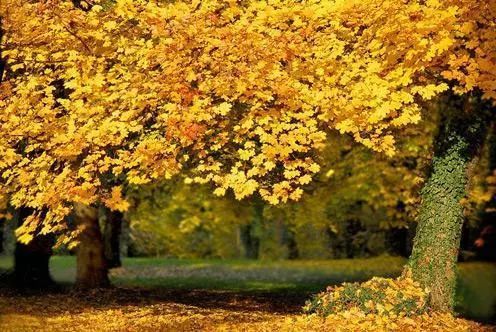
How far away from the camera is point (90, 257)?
19.3m

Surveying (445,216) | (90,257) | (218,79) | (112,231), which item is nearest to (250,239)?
(112,231)

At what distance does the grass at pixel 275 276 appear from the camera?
22.4 meters

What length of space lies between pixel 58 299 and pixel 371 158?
1209cm

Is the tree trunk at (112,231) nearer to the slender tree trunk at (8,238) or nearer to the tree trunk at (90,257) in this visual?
the tree trunk at (90,257)

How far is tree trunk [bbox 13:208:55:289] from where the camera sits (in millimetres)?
18750

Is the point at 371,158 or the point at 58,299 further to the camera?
the point at 371,158

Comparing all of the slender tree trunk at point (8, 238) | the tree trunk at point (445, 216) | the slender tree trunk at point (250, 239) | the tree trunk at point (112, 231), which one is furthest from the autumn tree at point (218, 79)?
the slender tree trunk at point (250, 239)

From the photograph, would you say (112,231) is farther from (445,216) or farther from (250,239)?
(250,239)

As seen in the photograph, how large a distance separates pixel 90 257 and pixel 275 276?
10746mm

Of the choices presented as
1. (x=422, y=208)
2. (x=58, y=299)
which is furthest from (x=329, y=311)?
(x=58, y=299)

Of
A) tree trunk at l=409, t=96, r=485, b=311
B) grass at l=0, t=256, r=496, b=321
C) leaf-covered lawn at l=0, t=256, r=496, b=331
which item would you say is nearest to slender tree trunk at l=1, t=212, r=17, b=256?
leaf-covered lawn at l=0, t=256, r=496, b=331

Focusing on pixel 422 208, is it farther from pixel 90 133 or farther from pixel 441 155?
pixel 90 133

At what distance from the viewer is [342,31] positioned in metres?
12.0

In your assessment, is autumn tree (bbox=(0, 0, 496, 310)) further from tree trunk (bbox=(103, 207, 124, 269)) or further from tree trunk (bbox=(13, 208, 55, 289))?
tree trunk (bbox=(103, 207, 124, 269))
